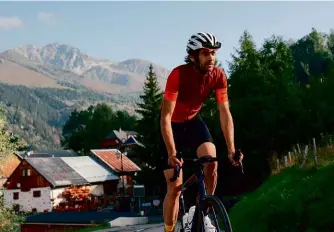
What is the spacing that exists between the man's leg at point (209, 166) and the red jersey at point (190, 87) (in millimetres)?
478

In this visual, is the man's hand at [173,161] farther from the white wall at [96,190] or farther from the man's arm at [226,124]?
the white wall at [96,190]

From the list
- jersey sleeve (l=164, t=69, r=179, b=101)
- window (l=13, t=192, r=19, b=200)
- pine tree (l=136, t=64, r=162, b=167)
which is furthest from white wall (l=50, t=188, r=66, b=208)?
jersey sleeve (l=164, t=69, r=179, b=101)

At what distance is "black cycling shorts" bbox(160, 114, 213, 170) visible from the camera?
622 cm

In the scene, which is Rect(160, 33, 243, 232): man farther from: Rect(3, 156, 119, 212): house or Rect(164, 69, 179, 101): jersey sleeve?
Rect(3, 156, 119, 212): house

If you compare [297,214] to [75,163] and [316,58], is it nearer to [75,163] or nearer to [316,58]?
[75,163]

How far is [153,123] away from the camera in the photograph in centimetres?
5838

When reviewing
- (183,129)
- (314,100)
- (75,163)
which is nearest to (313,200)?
(183,129)

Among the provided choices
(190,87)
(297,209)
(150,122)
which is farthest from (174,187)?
(150,122)

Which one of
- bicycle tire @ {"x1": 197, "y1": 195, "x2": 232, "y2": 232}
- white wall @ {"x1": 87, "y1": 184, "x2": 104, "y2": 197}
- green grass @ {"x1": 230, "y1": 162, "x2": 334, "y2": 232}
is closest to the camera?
bicycle tire @ {"x1": 197, "y1": 195, "x2": 232, "y2": 232}

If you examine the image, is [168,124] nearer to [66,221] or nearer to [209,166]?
[209,166]

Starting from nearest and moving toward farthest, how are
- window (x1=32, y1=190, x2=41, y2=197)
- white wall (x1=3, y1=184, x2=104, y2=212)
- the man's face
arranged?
the man's face → white wall (x1=3, y1=184, x2=104, y2=212) → window (x1=32, y1=190, x2=41, y2=197)

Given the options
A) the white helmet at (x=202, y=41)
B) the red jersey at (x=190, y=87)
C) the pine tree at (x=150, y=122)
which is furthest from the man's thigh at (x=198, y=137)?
the pine tree at (x=150, y=122)

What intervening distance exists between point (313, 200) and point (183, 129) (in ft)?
22.9

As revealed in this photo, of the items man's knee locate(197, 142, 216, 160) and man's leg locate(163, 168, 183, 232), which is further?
man's leg locate(163, 168, 183, 232)
